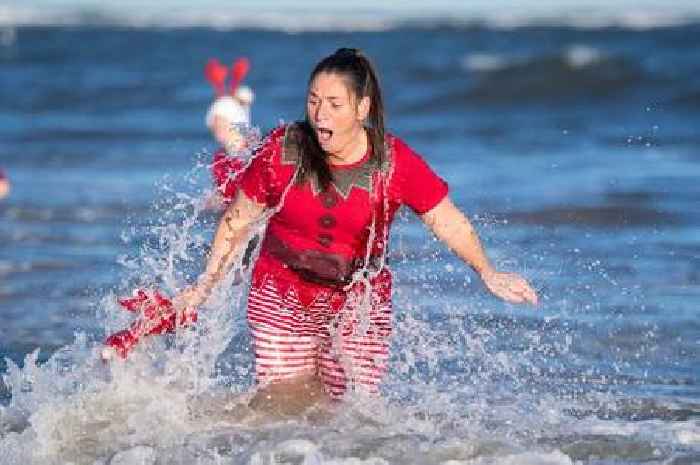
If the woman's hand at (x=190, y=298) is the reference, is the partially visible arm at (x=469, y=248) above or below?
above

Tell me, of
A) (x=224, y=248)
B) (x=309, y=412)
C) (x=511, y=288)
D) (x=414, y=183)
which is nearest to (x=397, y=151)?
(x=414, y=183)

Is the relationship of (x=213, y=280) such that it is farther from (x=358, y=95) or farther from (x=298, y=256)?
(x=358, y=95)

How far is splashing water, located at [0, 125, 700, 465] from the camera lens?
5863mm

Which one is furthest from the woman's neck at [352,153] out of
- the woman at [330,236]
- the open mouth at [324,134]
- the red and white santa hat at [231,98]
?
the red and white santa hat at [231,98]

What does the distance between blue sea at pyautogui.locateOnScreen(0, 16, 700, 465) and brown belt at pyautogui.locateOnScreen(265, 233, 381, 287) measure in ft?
1.62

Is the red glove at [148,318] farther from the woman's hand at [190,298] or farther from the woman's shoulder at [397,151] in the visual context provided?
the woman's shoulder at [397,151]

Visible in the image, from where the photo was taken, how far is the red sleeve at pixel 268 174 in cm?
579

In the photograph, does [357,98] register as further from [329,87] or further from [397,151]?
[397,151]

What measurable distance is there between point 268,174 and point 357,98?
44 centimetres

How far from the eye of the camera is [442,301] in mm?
8750

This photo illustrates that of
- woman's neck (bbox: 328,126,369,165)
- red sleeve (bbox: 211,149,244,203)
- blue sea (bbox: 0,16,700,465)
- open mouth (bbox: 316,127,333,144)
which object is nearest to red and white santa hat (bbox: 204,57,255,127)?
blue sea (bbox: 0,16,700,465)

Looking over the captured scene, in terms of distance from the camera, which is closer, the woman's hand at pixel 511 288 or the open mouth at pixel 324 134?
the open mouth at pixel 324 134

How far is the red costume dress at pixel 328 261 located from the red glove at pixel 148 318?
0.28m

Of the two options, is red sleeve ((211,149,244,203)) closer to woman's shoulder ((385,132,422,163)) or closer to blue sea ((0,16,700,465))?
blue sea ((0,16,700,465))
